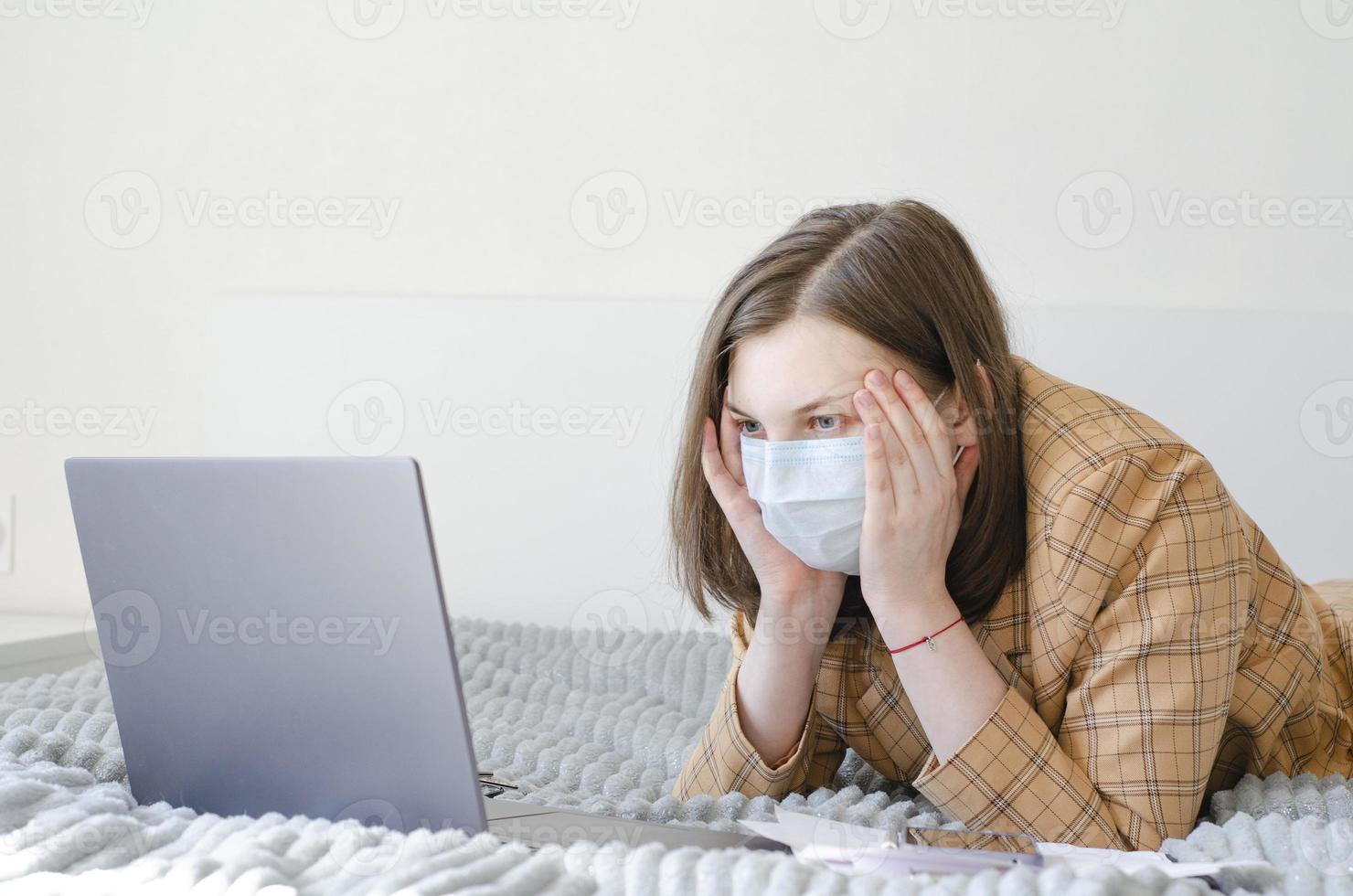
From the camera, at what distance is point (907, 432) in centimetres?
90

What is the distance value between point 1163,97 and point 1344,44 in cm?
25

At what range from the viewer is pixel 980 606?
3.24 feet

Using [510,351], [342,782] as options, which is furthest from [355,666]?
[510,351]

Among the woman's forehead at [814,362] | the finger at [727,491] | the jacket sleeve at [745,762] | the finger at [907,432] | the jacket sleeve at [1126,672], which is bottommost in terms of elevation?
the jacket sleeve at [745,762]

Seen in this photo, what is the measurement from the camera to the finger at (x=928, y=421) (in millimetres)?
915

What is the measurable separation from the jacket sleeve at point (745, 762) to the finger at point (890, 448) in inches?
9.5

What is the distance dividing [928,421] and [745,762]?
323 mm

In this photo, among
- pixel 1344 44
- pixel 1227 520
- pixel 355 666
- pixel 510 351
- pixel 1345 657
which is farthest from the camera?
pixel 510 351

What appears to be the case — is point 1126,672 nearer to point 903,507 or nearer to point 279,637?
point 903,507

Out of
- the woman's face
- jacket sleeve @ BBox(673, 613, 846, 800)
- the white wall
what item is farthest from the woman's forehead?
the white wall

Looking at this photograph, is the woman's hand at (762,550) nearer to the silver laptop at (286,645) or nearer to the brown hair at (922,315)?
the brown hair at (922,315)

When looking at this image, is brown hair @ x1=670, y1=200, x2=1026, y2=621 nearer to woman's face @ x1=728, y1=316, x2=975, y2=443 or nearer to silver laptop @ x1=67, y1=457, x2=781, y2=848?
→ woman's face @ x1=728, y1=316, x2=975, y2=443

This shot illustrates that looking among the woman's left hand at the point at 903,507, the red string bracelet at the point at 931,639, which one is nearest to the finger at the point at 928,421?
the woman's left hand at the point at 903,507

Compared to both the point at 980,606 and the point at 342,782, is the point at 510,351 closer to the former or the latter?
the point at 980,606
